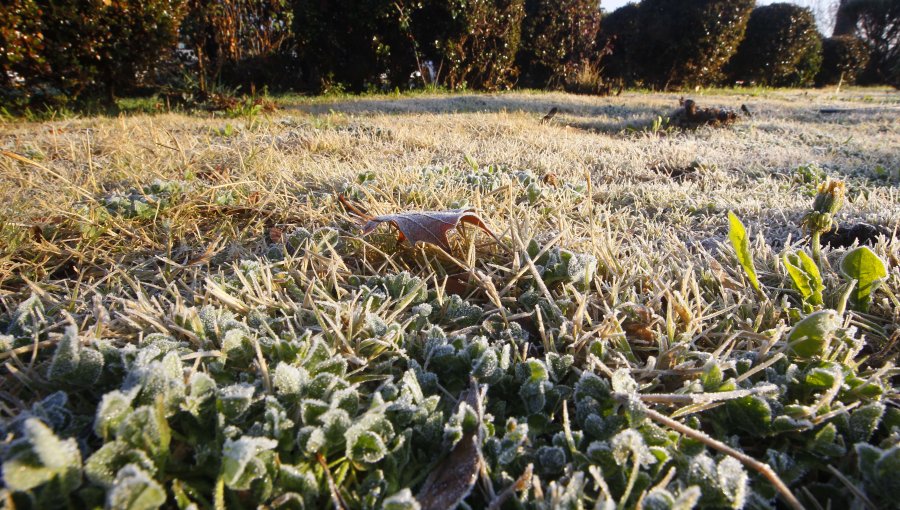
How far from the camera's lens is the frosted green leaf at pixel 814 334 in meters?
1.05

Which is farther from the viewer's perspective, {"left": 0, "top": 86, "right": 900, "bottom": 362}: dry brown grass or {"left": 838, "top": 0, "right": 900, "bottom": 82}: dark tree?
{"left": 838, "top": 0, "right": 900, "bottom": 82}: dark tree

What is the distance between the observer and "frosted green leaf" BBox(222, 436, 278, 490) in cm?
73

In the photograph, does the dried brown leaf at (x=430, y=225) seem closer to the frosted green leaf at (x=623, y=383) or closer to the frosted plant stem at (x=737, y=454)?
the frosted green leaf at (x=623, y=383)

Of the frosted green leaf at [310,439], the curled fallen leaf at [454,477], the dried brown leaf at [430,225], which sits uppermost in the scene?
the dried brown leaf at [430,225]

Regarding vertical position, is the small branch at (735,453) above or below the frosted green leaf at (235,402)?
below

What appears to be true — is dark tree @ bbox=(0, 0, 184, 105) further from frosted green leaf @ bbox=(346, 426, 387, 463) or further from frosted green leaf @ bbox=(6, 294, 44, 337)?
frosted green leaf @ bbox=(346, 426, 387, 463)

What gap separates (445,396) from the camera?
41.8 inches

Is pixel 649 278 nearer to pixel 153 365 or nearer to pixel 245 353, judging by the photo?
pixel 245 353

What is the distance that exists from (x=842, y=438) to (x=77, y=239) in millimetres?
2221

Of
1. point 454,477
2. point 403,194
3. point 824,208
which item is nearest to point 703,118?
point 824,208

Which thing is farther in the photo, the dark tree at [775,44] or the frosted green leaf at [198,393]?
the dark tree at [775,44]

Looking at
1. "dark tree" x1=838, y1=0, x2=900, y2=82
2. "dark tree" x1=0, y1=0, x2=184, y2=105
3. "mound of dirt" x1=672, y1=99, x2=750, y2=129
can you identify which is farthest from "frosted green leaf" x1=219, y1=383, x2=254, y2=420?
"dark tree" x1=838, y1=0, x2=900, y2=82

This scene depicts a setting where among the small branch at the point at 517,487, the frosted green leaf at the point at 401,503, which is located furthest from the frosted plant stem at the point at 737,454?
the frosted green leaf at the point at 401,503

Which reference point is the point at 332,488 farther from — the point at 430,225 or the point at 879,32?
the point at 879,32
